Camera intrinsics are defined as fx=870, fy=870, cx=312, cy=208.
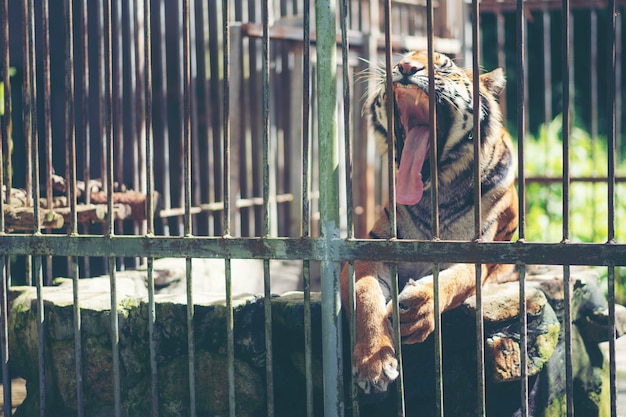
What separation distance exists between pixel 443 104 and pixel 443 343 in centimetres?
102

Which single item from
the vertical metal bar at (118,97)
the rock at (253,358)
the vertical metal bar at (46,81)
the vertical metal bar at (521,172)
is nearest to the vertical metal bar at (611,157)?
the vertical metal bar at (521,172)

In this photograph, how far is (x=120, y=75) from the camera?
4.86m

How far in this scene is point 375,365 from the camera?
9.86 feet

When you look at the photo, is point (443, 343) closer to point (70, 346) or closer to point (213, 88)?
point (70, 346)

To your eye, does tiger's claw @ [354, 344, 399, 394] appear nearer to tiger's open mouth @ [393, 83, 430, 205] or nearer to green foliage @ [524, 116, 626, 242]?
tiger's open mouth @ [393, 83, 430, 205]

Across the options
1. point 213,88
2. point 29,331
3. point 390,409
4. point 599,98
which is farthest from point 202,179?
point 599,98

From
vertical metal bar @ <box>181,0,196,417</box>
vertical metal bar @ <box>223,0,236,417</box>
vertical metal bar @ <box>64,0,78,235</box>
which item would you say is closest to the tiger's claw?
vertical metal bar @ <box>223,0,236,417</box>

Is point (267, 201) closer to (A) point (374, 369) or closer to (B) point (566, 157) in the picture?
(A) point (374, 369)

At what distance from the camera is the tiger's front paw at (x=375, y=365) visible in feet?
9.78

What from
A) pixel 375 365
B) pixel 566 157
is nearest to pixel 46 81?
pixel 375 365

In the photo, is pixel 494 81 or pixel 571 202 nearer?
pixel 494 81

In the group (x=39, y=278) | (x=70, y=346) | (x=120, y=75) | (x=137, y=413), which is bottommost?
(x=137, y=413)

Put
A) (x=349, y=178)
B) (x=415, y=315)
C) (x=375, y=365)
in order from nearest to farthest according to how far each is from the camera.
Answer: (x=349, y=178) → (x=375, y=365) → (x=415, y=315)

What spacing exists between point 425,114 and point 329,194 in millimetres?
769
